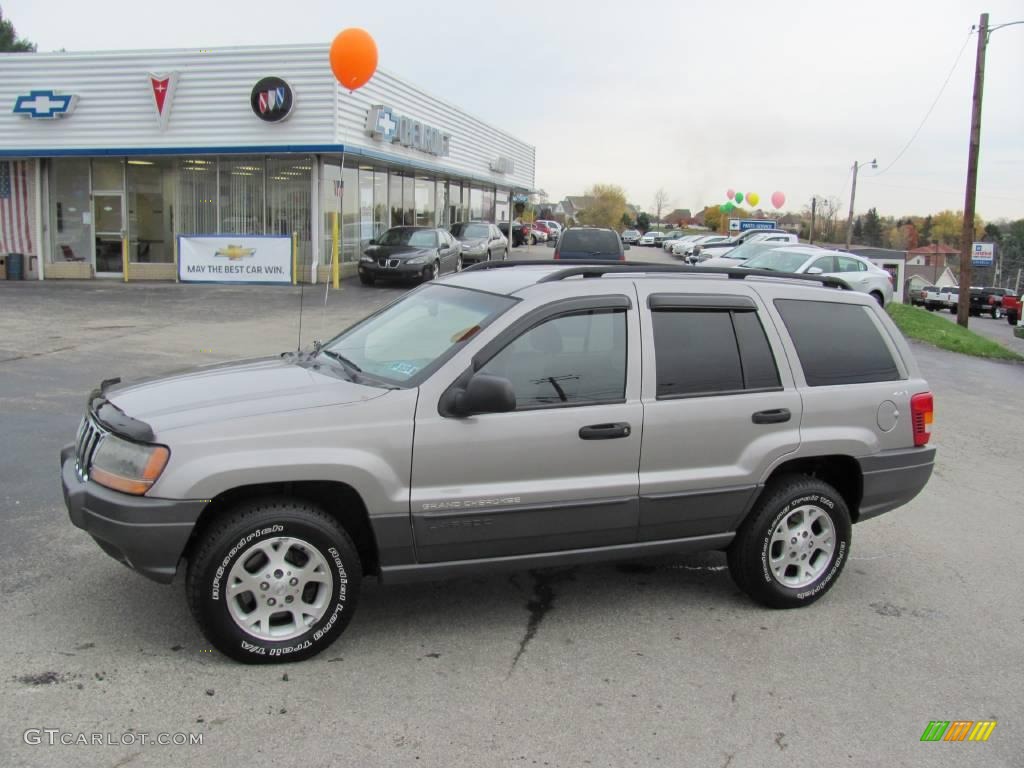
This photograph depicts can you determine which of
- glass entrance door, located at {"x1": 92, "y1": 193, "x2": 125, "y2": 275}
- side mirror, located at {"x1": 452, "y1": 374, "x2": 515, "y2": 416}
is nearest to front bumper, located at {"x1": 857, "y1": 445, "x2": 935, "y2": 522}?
side mirror, located at {"x1": 452, "y1": 374, "x2": 515, "y2": 416}

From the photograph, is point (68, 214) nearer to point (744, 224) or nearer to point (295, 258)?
point (295, 258)

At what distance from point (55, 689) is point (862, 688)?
3409 mm

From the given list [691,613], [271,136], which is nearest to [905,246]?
[271,136]

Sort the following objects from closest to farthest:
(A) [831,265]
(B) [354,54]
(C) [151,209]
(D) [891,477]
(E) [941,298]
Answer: (D) [891,477] < (B) [354,54] < (A) [831,265] < (C) [151,209] < (E) [941,298]

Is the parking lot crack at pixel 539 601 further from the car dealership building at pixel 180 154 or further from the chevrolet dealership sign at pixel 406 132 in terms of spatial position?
the chevrolet dealership sign at pixel 406 132

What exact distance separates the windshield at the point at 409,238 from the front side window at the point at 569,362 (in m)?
20.0

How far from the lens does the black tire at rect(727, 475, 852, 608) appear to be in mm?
4625

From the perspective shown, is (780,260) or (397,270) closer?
(780,260)

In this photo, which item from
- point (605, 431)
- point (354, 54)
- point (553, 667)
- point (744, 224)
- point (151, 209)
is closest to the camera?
point (553, 667)

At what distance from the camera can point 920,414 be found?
197 inches

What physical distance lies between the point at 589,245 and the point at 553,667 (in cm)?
1866

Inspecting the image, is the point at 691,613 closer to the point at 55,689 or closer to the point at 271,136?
the point at 55,689

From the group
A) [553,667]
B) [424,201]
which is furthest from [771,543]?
[424,201]

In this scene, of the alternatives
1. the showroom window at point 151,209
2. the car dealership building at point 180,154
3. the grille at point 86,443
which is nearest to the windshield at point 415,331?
the grille at point 86,443
